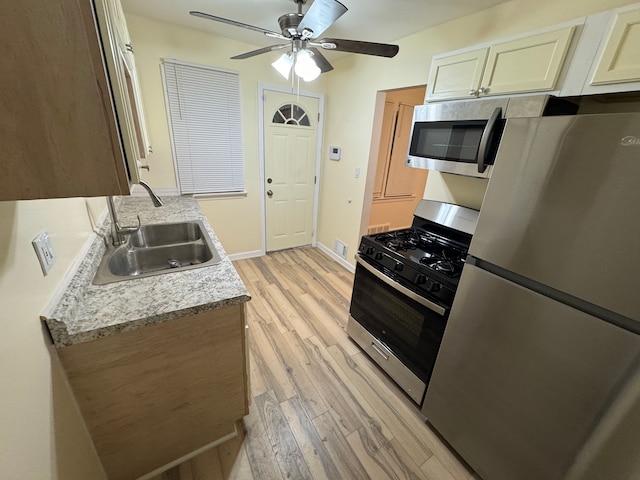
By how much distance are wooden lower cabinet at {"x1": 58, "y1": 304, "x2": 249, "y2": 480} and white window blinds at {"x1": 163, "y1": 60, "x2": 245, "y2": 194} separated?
231cm

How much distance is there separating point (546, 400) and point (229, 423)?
148 cm

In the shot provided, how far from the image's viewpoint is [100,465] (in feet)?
3.59

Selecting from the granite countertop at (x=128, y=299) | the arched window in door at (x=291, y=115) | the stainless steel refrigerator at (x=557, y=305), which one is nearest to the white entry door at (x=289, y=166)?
the arched window in door at (x=291, y=115)

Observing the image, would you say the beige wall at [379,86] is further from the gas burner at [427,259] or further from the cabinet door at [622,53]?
the gas burner at [427,259]

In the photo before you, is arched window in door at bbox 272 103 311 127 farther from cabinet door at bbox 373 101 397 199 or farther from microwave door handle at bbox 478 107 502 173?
microwave door handle at bbox 478 107 502 173

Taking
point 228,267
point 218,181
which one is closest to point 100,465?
point 228,267

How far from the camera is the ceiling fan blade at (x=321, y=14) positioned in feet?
3.92

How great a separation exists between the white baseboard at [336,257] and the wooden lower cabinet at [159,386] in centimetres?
222

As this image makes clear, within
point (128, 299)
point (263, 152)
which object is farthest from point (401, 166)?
point (128, 299)

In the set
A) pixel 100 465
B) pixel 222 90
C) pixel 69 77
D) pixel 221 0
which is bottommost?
pixel 100 465

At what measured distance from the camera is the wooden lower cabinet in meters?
0.96

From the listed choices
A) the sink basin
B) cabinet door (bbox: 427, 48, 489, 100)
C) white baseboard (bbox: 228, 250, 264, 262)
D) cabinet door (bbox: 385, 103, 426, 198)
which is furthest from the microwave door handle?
white baseboard (bbox: 228, 250, 264, 262)

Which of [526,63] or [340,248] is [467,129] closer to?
[526,63]

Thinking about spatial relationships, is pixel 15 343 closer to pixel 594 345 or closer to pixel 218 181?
pixel 594 345
